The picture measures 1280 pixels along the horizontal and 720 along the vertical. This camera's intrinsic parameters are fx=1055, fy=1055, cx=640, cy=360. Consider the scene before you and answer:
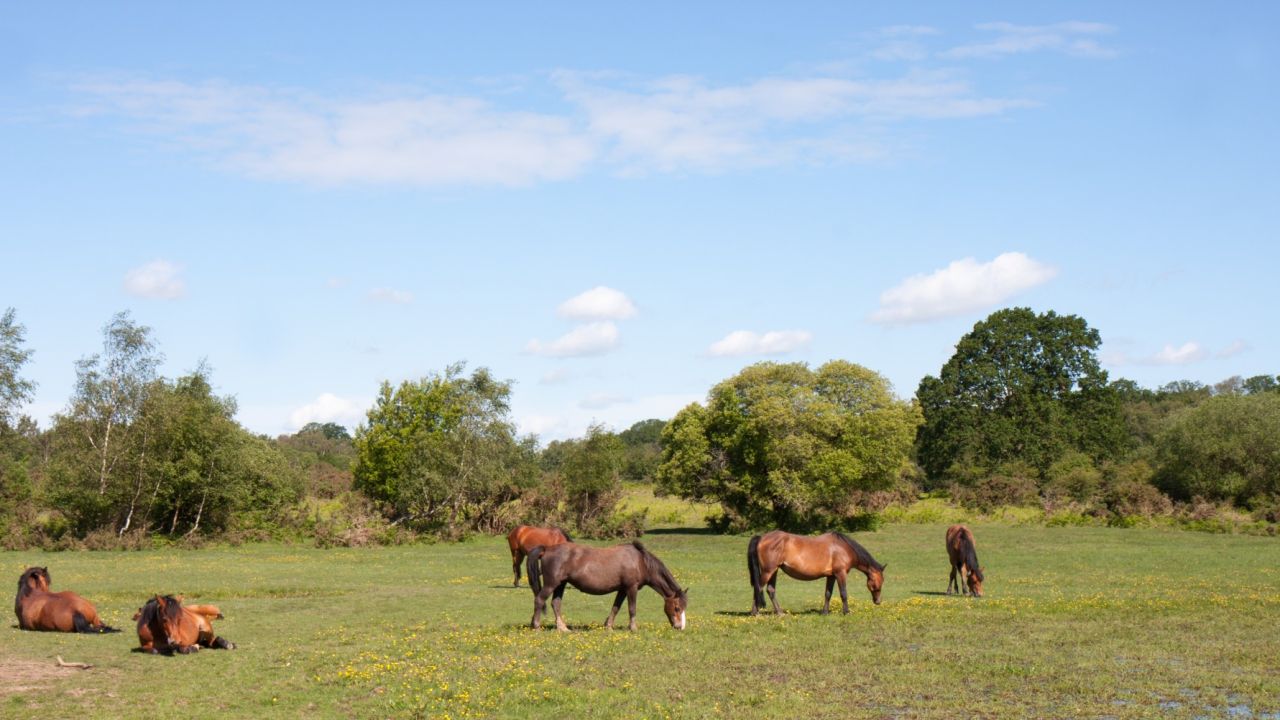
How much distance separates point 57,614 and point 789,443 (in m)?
33.9

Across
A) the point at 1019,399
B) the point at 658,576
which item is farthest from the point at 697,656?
the point at 1019,399

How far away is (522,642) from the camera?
51.2 ft

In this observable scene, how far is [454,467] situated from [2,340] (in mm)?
19155

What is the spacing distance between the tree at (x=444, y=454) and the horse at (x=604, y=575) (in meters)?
31.5

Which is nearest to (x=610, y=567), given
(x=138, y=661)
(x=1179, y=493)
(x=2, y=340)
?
(x=138, y=661)

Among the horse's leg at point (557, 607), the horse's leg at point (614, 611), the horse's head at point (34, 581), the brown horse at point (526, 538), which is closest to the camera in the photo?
the horse's leg at point (557, 607)

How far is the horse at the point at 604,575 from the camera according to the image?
1686cm

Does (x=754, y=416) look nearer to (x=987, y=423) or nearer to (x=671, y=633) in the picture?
(x=987, y=423)

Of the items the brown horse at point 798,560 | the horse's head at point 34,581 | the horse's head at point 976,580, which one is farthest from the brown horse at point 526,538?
the horse's head at point 34,581

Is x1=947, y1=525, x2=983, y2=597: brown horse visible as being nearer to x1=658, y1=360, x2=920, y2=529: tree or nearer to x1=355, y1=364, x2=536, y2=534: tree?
x1=658, y1=360, x2=920, y2=529: tree

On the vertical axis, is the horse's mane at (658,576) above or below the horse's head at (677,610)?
above

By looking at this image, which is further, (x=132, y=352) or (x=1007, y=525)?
(x=1007, y=525)

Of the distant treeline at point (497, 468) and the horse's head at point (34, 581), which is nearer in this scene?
the horse's head at point (34, 581)

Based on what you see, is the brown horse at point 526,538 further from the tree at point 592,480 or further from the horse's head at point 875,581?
the tree at point 592,480
